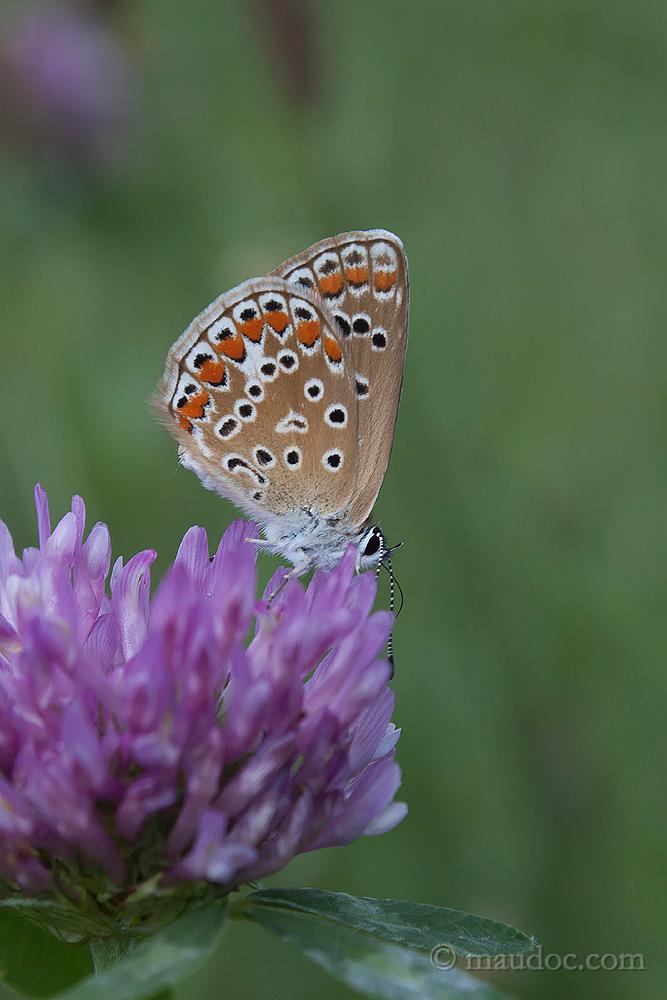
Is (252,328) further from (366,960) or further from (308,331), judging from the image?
(366,960)

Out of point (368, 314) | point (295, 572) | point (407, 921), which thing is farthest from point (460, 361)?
point (407, 921)

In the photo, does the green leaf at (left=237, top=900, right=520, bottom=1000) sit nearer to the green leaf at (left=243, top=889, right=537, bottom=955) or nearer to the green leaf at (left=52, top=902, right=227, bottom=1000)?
the green leaf at (left=243, top=889, right=537, bottom=955)

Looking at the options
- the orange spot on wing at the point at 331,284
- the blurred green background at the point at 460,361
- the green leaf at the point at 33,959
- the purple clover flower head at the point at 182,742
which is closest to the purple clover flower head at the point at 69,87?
the blurred green background at the point at 460,361

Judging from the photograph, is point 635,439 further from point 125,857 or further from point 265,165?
point 125,857

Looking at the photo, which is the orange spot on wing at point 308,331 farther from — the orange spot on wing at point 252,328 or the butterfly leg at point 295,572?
the butterfly leg at point 295,572

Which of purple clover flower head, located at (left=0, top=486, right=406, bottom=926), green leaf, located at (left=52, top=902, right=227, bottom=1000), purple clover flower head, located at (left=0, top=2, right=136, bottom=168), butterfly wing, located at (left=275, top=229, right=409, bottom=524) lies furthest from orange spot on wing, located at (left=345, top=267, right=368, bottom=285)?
purple clover flower head, located at (left=0, top=2, right=136, bottom=168)

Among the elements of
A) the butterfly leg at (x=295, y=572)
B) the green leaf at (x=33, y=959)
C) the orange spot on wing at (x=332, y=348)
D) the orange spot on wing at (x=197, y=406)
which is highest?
the orange spot on wing at (x=332, y=348)
